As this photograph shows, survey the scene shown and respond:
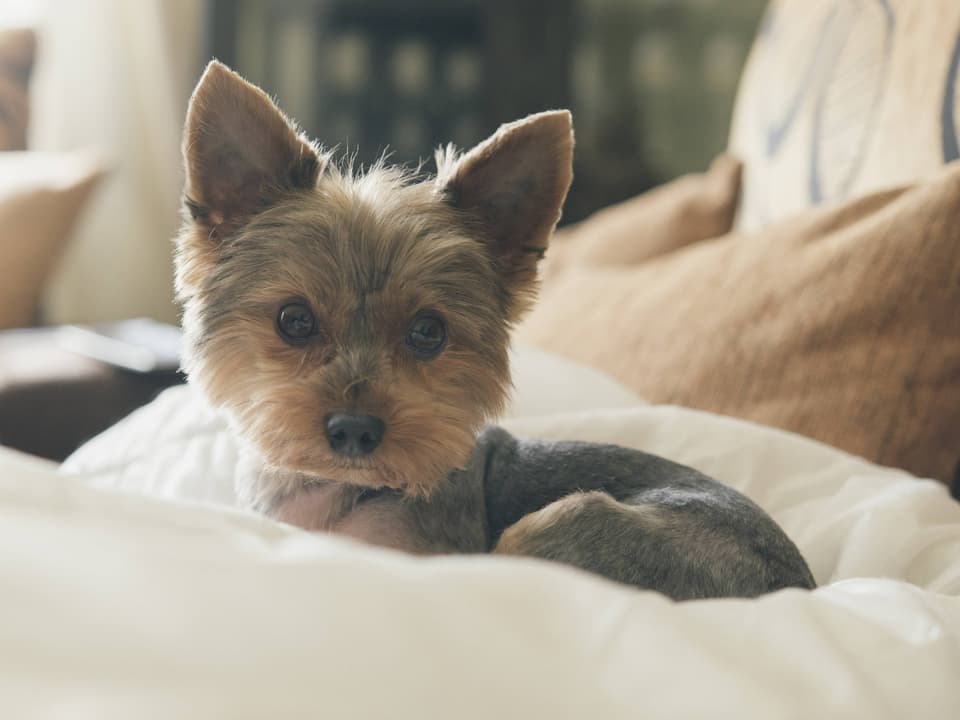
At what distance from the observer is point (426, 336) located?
1621mm

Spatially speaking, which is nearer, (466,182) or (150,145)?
(466,182)

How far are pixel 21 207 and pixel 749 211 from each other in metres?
2.33

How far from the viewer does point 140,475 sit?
1757 millimetres

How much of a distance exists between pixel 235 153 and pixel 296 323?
0.31m

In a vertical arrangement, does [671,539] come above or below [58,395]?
above

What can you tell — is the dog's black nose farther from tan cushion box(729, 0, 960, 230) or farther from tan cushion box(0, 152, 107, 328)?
tan cushion box(0, 152, 107, 328)

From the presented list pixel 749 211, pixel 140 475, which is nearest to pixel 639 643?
pixel 140 475

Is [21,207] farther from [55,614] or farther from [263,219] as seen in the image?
[55,614]

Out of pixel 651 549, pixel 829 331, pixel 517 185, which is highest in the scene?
pixel 517 185

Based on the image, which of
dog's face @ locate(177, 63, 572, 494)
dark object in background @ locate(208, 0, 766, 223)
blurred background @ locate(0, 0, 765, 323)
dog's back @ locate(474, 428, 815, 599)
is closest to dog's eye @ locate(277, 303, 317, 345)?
dog's face @ locate(177, 63, 572, 494)

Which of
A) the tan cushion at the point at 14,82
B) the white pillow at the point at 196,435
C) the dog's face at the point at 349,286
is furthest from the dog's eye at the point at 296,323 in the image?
the tan cushion at the point at 14,82

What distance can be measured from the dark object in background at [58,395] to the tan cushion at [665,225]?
130 centimetres

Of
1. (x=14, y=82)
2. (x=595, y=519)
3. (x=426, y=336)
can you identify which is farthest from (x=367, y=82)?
(x=595, y=519)

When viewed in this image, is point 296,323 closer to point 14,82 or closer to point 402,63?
point 14,82
